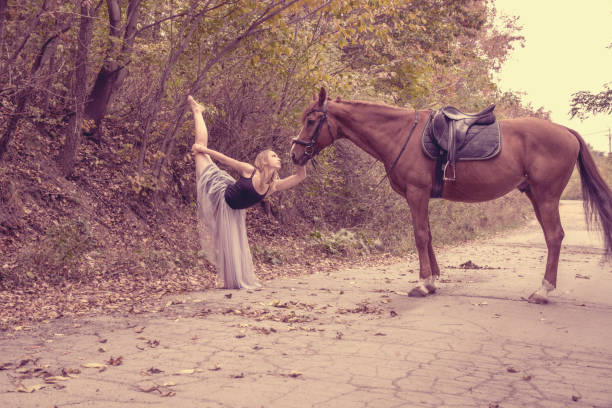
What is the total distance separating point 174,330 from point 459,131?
4162 millimetres

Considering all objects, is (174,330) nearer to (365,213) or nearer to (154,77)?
(154,77)

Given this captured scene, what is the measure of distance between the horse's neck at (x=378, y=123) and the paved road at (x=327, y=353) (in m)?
1.93

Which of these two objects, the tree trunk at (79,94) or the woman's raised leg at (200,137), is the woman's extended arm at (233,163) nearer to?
the woman's raised leg at (200,137)

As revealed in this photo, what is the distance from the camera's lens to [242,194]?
7.89 metres

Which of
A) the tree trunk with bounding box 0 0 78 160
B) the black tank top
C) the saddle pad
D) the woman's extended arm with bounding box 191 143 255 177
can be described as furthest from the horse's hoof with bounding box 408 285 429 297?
the tree trunk with bounding box 0 0 78 160

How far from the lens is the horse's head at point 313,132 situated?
311 inches

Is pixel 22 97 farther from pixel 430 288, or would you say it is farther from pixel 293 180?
pixel 430 288

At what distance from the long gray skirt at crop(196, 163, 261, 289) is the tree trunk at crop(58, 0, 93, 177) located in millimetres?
3908

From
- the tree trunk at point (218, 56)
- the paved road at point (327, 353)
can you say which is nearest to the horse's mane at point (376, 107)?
the paved road at point (327, 353)

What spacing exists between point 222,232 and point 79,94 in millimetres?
4726

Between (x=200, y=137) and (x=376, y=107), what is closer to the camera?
(x=376, y=107)

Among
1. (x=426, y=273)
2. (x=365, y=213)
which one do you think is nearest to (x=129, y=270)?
(x=426, y=273)

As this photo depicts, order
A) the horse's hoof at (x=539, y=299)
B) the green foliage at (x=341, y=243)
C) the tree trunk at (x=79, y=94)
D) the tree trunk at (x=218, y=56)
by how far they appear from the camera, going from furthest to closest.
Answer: the green foliage at (x=341, y=243) < the tree trunk at (x=79, y=94) < the tree trunk at (x=218, y=56) < the horse's hoof at (x=539, y=299)

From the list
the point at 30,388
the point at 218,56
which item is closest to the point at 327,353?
the point at 30,388
